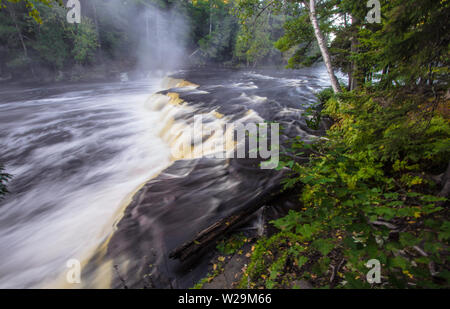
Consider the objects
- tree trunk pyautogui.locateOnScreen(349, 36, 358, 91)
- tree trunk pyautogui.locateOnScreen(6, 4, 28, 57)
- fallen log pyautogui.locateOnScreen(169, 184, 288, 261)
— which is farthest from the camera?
tree trunk pyautogui.locateOnScreen(6, 4, 28, 57)

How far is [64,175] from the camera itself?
6152 millimetres

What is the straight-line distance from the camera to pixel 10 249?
3850 millimetres

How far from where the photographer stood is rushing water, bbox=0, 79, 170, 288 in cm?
365

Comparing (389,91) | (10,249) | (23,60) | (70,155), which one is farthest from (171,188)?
Result: (23,60)

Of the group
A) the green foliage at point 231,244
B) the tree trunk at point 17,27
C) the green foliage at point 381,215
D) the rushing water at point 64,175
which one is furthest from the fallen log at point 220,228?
the tree trunk at point 17,27

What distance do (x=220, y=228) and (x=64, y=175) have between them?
17.7 feet

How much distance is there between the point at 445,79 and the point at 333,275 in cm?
230

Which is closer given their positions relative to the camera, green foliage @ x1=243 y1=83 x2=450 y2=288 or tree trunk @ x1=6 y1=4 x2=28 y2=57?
green foliage @ x1=243 y1=83 x2=450 y2=288

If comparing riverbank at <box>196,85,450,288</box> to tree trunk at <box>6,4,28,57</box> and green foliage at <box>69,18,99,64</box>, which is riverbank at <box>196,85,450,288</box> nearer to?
tree trunk at <box>6,4,28,57</box>

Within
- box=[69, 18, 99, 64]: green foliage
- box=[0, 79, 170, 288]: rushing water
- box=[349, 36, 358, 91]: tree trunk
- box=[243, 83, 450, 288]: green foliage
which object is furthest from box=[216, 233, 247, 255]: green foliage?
box=[69, 18, 99, 64]: green foliage

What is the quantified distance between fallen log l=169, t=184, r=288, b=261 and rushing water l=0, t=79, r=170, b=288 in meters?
1.57

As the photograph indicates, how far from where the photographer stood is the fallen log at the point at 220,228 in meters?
2.89
